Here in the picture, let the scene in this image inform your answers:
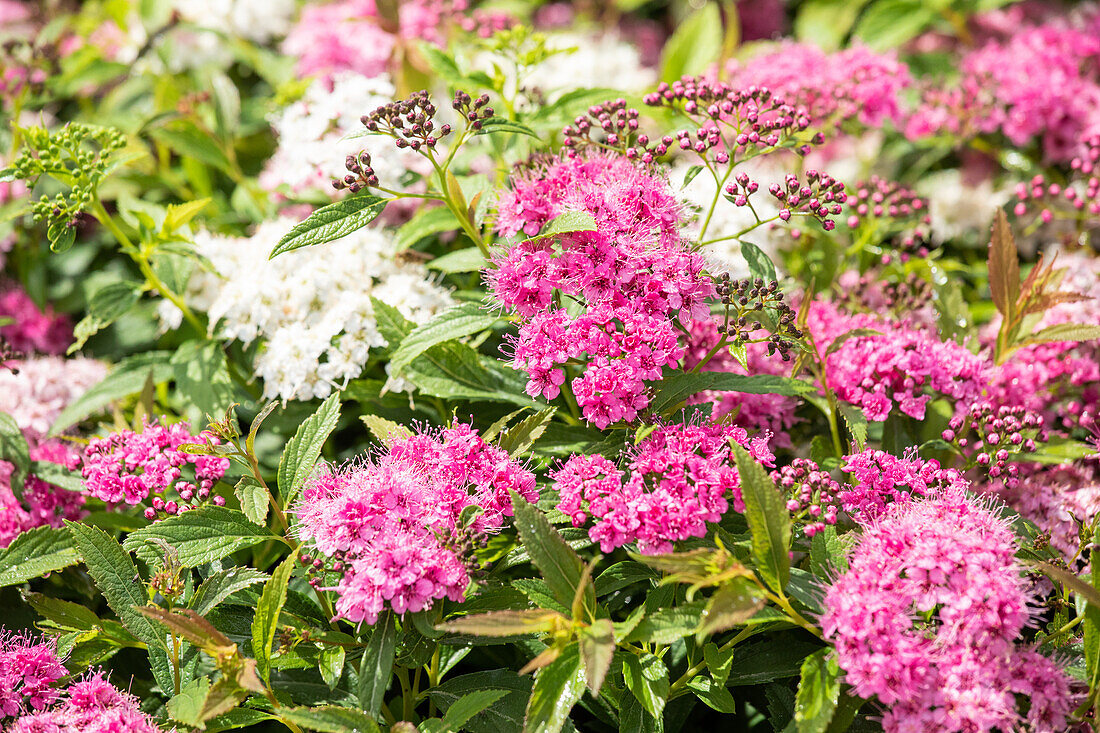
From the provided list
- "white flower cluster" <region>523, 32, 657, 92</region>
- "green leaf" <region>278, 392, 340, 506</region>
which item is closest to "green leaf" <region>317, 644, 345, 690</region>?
"green leaf" <region>278, 392, 340, 506</region>

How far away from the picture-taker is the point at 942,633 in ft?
4.57

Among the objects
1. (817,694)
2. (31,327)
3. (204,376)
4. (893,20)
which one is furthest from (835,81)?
(31,327)

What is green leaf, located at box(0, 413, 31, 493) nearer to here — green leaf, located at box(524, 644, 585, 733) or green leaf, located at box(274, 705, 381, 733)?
green leaf, located at box(274, 705, 381, 733)

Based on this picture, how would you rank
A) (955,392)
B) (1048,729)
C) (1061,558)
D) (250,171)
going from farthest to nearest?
(250,171) < (955,392) < (1061,558) < (1048,729)

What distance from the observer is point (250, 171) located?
127 inches

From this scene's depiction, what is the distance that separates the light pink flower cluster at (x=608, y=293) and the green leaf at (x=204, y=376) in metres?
0.91

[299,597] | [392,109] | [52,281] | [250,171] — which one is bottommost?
[299,597]

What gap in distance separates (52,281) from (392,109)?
1943mm

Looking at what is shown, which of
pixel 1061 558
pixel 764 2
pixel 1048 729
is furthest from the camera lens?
pixel 764 2

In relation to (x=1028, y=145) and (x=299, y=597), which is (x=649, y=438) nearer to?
(x=299, y=597)

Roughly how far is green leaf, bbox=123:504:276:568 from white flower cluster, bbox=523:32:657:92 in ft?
6.29

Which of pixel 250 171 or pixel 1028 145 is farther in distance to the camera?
pixel 250 171

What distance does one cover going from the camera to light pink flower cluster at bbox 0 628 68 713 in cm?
159

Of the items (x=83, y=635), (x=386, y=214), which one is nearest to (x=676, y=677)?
(x=83, y=635)
